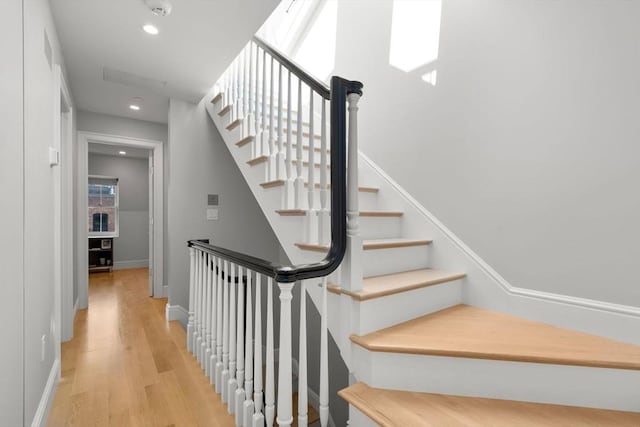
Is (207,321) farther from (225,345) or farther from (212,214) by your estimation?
(212,214)

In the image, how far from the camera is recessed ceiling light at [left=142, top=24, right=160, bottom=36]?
7.00 ft

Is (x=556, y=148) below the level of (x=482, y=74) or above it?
below

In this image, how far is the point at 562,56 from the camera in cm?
154

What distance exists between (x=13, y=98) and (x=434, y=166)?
225 centimetres

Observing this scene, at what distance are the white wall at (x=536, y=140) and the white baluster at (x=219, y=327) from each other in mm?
1513

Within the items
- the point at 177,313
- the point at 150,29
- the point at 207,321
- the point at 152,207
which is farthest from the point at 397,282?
the point at 152,207

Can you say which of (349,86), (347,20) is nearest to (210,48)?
(347,20)

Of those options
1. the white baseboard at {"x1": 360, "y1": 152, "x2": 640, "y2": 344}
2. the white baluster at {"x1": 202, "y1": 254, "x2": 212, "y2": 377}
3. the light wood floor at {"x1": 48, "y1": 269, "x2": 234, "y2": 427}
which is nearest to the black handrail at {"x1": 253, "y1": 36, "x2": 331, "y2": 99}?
the white baseboard at {"x1": 360, "y1": 152, "x2": 640, "y2": 344}

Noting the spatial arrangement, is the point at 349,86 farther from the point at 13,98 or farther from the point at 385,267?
the point at 13,98

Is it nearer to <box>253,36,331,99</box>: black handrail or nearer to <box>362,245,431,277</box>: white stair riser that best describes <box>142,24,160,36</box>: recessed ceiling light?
<box>253,36,331,99</box>: black handrail

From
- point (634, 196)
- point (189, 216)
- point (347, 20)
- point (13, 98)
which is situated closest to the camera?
point (13, 98)

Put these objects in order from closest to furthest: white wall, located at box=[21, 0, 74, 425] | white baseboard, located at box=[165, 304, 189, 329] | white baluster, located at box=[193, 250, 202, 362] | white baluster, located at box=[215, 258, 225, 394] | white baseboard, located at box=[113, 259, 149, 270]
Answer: white wall, located at box=[21, 0, 74, 425] → white baluster, located at box=[215, 258, 225, 394] → white baluster, located at box=[193, 250, 202, 362] → white baseboard, located at box=[165, 304, 189, 329] → white baseboard, located at box=[113, 259, 149, 270]

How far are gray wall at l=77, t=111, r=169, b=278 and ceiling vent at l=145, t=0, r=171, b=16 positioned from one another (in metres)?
2.55

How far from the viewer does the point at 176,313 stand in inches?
134
